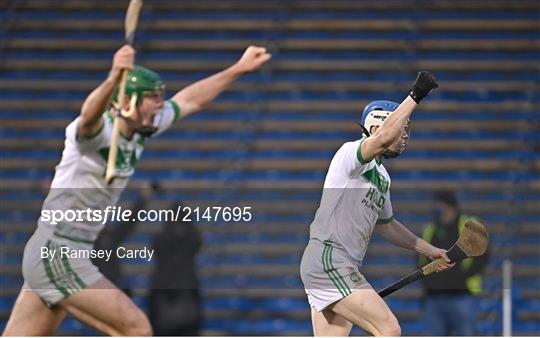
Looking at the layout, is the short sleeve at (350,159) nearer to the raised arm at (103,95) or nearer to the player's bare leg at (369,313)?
the player's bare leg at (369,313)

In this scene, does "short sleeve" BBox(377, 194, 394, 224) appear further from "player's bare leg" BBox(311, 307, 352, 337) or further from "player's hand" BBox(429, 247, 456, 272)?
"player's bare leg" BBox(311, 307, 352, 337)

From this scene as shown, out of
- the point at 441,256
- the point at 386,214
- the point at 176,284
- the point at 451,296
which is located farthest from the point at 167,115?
the point at 451,296

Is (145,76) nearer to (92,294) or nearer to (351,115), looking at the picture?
(92,294)

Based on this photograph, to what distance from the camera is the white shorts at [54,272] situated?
662 cm

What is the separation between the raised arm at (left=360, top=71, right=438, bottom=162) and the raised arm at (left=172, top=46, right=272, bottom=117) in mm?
683

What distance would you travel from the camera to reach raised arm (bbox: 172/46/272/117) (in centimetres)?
662

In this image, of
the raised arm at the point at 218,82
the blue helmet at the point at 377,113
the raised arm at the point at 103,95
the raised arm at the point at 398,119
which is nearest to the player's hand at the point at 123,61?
the raised arm at the point at 103,95

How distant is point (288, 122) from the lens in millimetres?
13148

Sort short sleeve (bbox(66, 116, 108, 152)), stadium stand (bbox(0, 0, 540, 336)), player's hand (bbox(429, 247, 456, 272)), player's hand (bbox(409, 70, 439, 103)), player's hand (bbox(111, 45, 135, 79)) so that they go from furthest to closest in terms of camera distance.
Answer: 1. stadium stand (bbox(0, 0, 540, 336))
2. player's hand (bbox(429, 247, 456, 272))
3. player's hand (bbox(409, 70, 439, 103))
4. short sleeve (bbox(66, 116, 108, 152))
5. player's hand (bbox(111, 45, 135, 79))

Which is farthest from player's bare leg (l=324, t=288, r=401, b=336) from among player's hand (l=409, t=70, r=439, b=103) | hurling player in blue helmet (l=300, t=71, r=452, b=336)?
player's hand (l=409, t=70, r=439, b=103)

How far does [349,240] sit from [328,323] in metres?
0.47

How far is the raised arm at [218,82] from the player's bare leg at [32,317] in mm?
1193

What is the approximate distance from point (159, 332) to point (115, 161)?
14.7 ft

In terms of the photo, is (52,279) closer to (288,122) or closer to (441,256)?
(441,256)
